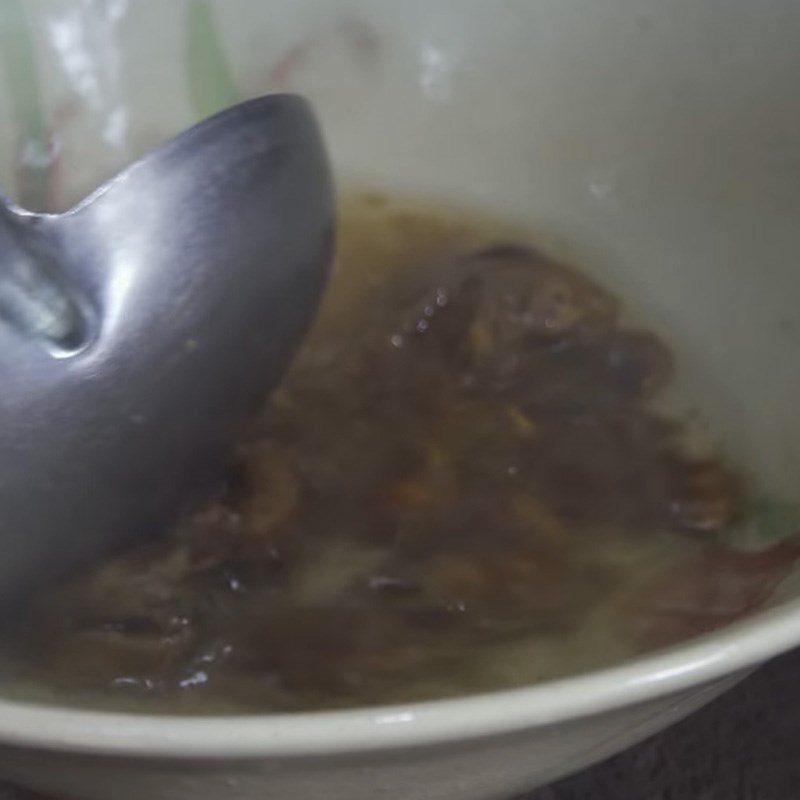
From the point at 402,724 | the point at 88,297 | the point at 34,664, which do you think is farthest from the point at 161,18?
the point at 402,724

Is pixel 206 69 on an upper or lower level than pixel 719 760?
upper

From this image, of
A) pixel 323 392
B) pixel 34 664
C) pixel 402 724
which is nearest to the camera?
pixel 402 724

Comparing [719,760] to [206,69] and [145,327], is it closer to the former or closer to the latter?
[145,327]

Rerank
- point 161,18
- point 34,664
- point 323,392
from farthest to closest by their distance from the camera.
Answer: point 161,18
point 323,392
point 34,664

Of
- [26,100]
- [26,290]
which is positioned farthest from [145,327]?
[26,100]

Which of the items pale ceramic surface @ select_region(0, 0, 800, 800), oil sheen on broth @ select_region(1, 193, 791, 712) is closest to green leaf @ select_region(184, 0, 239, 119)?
pale ceramic surface @ select_region(0, 0, 800, 800)

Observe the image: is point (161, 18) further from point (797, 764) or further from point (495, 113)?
point (797, 764)

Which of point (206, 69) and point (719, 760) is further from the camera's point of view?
point (206, 69)
